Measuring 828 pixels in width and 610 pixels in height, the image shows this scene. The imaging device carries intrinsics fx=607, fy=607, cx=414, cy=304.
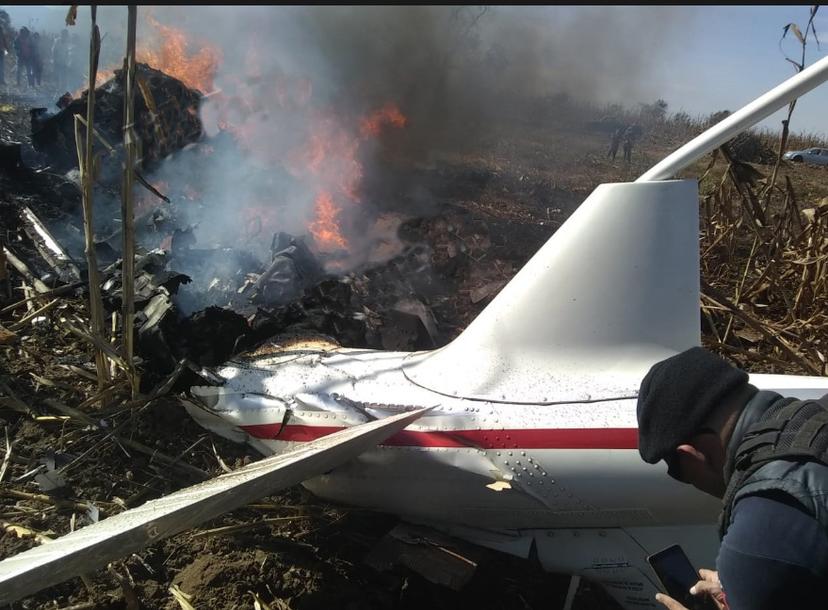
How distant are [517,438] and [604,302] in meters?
0.78

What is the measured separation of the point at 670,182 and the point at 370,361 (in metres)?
1.88

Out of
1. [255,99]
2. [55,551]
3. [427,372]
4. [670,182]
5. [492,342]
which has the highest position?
[255,99]

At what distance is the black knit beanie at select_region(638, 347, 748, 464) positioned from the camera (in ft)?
5.45

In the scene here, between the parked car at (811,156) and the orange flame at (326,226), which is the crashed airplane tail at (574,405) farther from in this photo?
the parked car at (811,156)

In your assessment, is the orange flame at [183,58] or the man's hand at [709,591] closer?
the man's hand at [709,591]

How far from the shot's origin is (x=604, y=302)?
9.66ft

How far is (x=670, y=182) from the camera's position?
113 inches

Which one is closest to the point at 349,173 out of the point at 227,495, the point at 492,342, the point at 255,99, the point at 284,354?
the point at 255,99

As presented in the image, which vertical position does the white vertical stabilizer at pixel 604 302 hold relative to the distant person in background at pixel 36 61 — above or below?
below

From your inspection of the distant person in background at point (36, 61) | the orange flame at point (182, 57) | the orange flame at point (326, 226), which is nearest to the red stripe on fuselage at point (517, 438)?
the orange flame at point (326, 226)

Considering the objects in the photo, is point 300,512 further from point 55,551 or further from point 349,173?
point 349,173

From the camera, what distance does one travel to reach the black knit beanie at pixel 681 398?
1661mm

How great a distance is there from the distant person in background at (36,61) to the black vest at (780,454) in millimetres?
23609

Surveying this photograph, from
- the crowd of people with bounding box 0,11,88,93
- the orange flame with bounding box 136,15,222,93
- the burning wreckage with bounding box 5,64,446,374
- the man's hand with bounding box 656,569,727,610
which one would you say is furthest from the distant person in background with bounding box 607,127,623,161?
the man's hand with bounding box 656,569,727,610
